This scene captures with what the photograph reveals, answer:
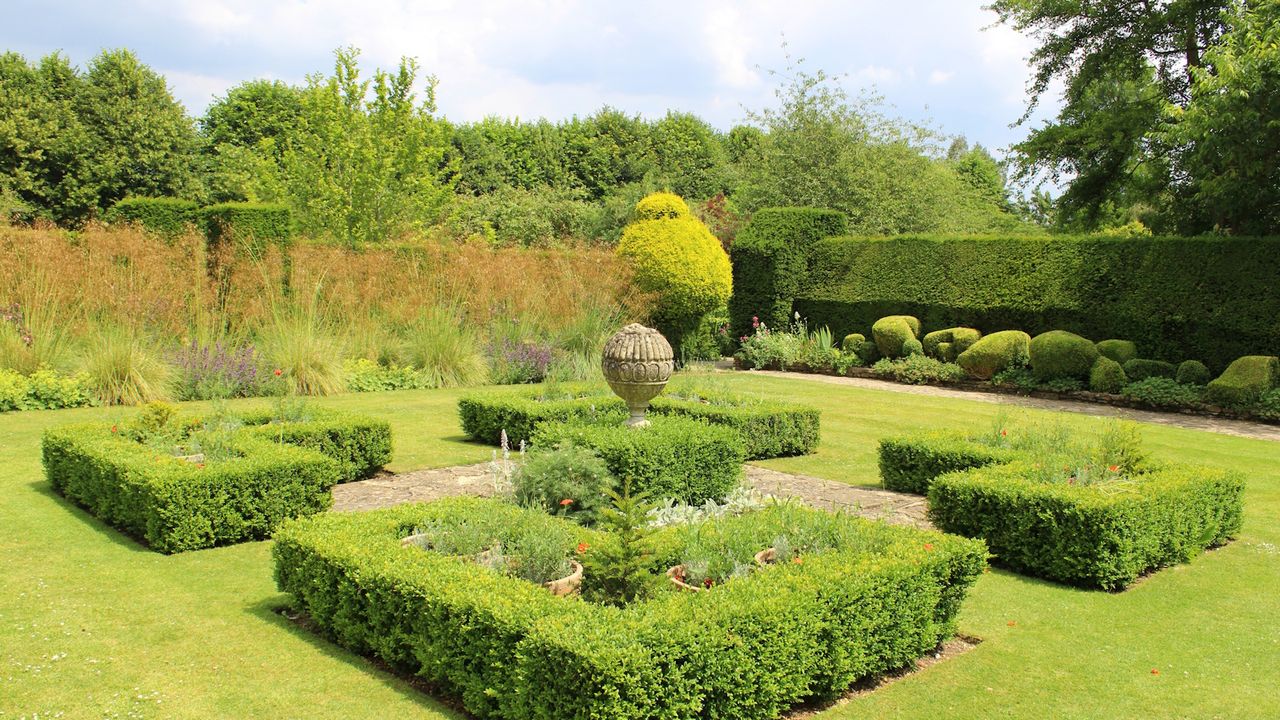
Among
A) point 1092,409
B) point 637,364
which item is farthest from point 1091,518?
point 1092,409

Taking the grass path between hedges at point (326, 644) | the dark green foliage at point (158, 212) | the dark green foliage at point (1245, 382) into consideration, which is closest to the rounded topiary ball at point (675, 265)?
the dark green foliage at point (158, 212)

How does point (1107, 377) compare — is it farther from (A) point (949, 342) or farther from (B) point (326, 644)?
(B) point (326, 644)

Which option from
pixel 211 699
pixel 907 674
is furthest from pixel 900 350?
pixel 211 699

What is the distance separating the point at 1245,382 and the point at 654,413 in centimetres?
773

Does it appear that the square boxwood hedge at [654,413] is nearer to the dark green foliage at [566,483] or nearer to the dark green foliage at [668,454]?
the dark green foliage at [668,454]

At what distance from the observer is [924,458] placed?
709cm

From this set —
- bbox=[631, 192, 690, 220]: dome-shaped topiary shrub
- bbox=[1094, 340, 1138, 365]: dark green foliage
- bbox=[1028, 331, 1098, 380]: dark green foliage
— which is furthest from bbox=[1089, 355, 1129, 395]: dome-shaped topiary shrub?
bbox=[631, 192, 690, 220]: dome-shaped topiary shrub

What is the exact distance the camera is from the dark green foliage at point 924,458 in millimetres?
6742

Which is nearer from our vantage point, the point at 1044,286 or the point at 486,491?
the point at 486,491

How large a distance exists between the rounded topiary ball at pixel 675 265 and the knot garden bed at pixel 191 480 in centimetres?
938

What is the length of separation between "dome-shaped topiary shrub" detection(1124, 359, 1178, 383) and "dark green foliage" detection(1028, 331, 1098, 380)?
1.59 feet

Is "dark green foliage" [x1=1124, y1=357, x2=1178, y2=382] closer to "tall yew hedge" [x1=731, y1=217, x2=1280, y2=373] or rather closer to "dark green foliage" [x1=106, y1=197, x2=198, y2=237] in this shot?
"tall yew hedge" [x1=731, y1=217, x2=1280, y2=373]

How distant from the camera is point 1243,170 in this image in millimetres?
12414

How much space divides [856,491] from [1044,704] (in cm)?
353
